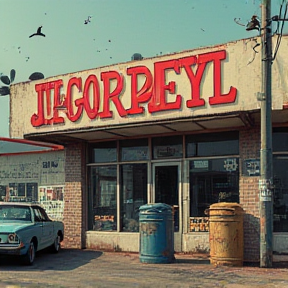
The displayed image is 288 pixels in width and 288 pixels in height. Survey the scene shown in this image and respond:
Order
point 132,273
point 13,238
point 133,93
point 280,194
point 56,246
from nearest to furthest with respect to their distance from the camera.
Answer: point 132,273, point 13,238, point 280,194, point 133,93, point 56,246

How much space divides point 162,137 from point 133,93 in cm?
175

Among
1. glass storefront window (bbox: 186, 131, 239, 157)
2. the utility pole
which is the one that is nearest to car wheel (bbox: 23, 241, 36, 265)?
glass storefront window (bbox: 186, 131, 239, 157)

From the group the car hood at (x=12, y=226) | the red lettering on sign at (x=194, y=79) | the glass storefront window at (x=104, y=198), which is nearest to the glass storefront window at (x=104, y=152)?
the glass storefront window at (x=104, y=198)

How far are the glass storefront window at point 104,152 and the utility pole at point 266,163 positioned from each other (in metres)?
4.85

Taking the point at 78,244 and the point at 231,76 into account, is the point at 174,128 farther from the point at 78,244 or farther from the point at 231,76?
the point at 78,244

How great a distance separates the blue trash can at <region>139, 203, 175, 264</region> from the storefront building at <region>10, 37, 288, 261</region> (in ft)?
4.83

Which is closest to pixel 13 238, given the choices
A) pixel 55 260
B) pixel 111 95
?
pixel 55 260

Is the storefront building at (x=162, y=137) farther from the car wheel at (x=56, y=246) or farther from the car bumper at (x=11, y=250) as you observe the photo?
the car bumper at (x=11, y=250)

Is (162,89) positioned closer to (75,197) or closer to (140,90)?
(140,90)

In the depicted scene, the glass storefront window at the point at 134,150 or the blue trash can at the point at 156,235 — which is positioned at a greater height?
the glass storefront window at the point at 134,150

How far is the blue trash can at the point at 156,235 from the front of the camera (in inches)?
436

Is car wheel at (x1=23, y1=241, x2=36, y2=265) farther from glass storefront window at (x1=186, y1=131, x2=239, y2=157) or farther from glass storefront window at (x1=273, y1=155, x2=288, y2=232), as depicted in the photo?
glass storefront window at (x1=273, y1=155, x2=288, y2=232)

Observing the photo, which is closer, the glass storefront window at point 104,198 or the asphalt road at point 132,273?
the asphalt road at point 132,273

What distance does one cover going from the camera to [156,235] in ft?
36.4
